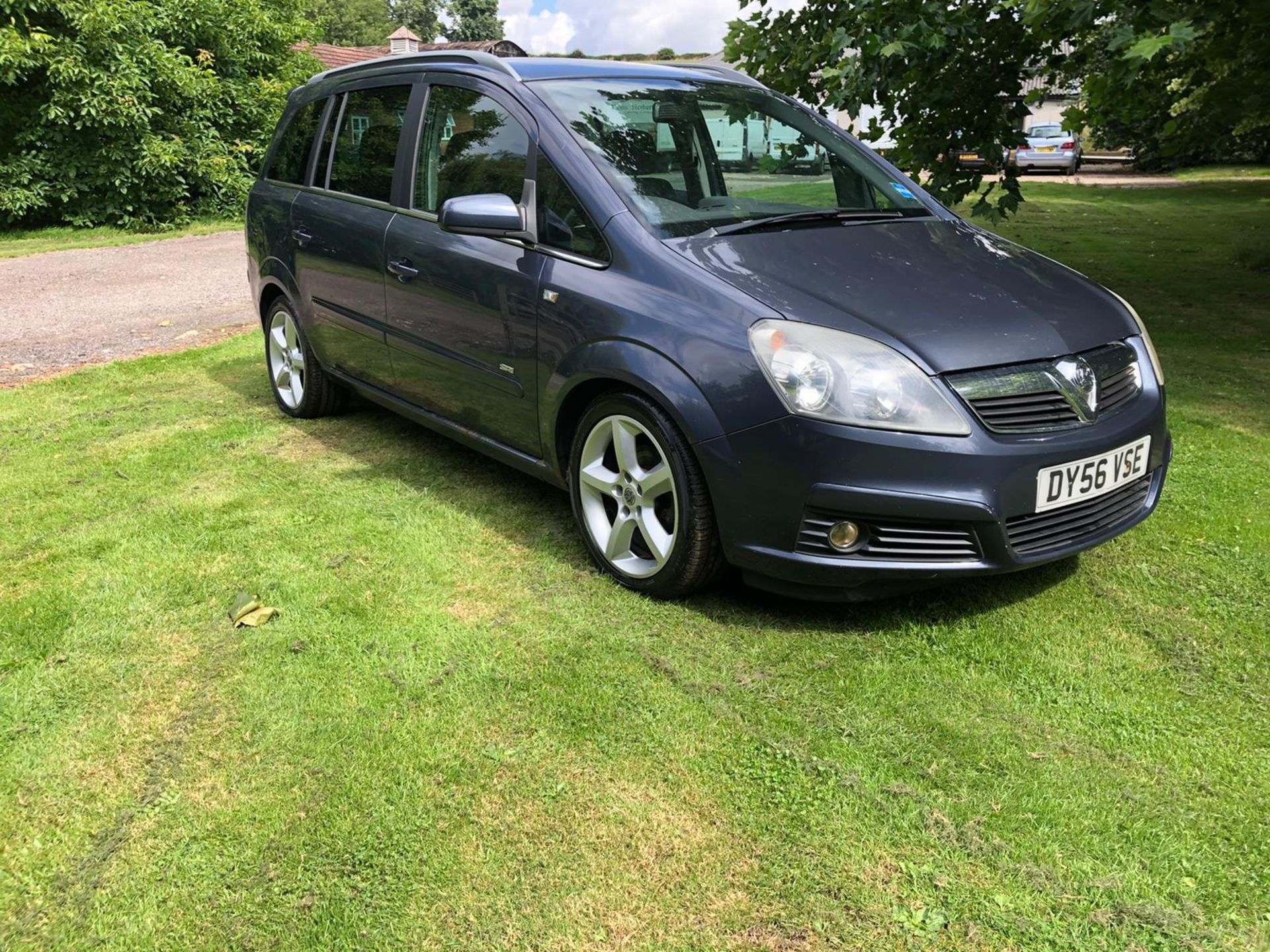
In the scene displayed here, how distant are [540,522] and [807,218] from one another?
5.25 ft

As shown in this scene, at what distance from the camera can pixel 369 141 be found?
190 inches

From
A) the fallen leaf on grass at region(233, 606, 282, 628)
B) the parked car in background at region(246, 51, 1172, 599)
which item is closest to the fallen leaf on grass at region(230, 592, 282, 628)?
the fallen leaf on grass at region(233, 606, 282, 628)

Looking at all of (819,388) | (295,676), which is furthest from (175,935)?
(819,388)

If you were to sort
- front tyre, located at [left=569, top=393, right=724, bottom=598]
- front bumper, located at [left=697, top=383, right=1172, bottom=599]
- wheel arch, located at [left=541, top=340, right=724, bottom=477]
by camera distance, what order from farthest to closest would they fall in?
front tyre, located at [left=569, top=393, right=724, bottom=598], wheel arch, located at [left=541, top=340, right=724, bottom=477], front bumper, located at [left=697, top=383, right=1172, bottom=599]

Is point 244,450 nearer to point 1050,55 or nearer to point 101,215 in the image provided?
point 1050,55

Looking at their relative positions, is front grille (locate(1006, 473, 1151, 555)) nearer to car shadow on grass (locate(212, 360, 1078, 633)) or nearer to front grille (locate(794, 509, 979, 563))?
front grille (locate(794, 509, 979, 563))

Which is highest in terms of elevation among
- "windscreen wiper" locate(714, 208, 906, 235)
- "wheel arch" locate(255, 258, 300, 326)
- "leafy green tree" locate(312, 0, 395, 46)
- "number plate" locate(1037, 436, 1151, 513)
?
"leafy green tree" locate(312, 0, 395, 46)

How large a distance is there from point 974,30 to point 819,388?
5.84m

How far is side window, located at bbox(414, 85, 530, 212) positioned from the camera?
391 cm

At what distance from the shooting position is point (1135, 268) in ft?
36.2

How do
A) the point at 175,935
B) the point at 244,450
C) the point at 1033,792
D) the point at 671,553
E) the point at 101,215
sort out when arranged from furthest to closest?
the point at 101,215, the point at 244,450, the point at 671,553, the point at 1033,792, the point at 175,935

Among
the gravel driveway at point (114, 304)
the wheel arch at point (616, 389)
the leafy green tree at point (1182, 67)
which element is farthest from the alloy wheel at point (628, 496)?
the gravel driveway at point (114, 304)

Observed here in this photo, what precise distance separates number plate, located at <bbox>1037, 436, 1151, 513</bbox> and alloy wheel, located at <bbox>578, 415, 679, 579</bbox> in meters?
1.11

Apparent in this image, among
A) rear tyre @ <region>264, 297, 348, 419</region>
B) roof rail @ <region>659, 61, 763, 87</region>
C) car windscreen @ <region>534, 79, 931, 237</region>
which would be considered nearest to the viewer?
car windscreen @ <region>534, 79, 931, 237</region>
